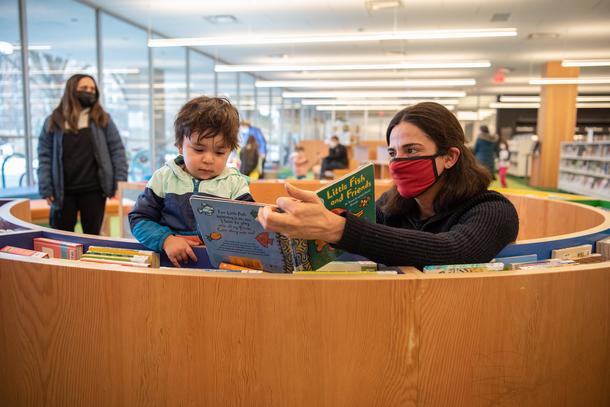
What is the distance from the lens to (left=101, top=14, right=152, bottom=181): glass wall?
8.68 metres

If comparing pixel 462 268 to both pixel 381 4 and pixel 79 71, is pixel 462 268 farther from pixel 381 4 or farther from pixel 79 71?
pixel 79 71

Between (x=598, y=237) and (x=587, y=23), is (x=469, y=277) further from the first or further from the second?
(x=587, y=23)

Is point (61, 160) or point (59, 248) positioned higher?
point (61, 160)

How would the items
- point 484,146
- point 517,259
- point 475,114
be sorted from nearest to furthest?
point 517,259 → point 484,146 → point 475,114

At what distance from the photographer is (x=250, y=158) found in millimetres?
7512

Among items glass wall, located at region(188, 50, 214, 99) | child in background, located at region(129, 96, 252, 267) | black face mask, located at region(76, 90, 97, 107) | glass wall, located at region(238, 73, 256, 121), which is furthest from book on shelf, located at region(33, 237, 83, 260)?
glass wall, located at region(238, 73, 256, 121)

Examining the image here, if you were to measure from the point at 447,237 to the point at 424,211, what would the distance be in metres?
0.49

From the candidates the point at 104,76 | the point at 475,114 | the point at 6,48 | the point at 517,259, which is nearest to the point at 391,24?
the point at 104,76

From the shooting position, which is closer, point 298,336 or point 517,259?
point 298,336

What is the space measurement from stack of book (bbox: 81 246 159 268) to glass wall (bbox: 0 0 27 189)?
557 cm

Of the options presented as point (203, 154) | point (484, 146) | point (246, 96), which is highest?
point (246, 96)

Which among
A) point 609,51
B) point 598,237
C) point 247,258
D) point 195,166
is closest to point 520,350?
point 247,258

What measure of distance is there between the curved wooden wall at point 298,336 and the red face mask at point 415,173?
603mm

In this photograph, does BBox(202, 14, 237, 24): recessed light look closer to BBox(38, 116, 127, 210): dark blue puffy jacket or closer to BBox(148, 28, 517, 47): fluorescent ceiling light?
BBox(148, 28, 517, 47): fluorescent ceiling light
